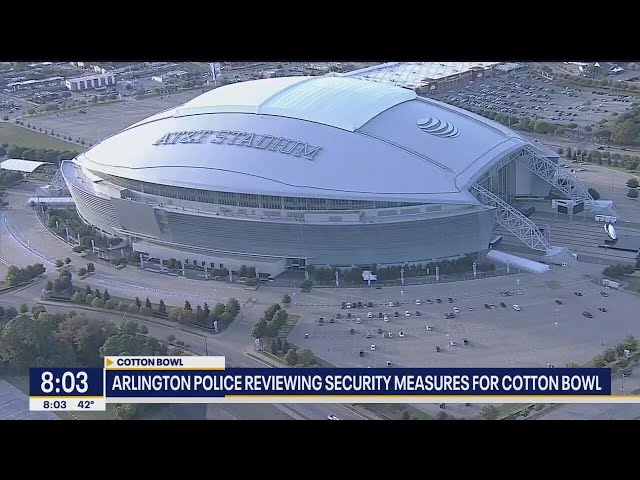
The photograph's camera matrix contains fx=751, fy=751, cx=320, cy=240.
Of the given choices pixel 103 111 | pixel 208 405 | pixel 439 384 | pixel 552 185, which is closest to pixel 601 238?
pixel 552 185

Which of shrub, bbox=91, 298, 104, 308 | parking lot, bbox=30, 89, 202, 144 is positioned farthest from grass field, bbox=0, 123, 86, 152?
shrub, bbox=91, 298, 104, 308

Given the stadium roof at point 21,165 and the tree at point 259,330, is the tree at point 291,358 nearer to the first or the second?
the tree at point 259,330

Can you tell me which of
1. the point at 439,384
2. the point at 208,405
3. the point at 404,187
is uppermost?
the point at 404,187

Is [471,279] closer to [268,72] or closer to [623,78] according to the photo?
[623,78]

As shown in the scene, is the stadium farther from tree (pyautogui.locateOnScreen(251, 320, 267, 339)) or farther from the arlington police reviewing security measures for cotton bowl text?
the arlington police reviewing security measures for cotton bowl text

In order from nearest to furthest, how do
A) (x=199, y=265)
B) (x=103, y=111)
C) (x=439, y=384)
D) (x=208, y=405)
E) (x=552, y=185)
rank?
(x=439, y=384) → (x=208, y=405) → (x=199, y=265) → (x=552, y=185) → (x=103, y=111)

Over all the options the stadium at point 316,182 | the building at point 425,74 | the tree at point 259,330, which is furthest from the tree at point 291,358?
the building at point 425,74
